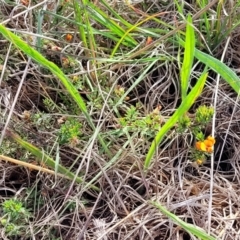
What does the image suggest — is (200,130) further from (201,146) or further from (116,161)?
(116,161)

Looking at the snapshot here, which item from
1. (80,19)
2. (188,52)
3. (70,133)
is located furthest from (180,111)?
(80,19)

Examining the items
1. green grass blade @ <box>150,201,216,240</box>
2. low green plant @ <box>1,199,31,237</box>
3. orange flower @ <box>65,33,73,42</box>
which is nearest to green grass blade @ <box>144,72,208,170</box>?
green grass blade @ <box>150,201,216,240</box>

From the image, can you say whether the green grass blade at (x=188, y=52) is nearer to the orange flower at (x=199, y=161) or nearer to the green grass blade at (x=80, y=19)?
the orange flower at (x=199, y=161)

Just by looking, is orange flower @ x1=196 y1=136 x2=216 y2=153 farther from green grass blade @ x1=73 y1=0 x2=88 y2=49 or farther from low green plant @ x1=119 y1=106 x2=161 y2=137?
green grass blade @ x1=73 y1=0 x2=88 y2=49

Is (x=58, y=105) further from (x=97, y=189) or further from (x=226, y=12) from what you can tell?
(x=226, y=12)

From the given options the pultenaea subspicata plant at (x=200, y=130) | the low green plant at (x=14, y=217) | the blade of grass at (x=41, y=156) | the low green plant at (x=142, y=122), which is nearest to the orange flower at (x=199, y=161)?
the pultenaea subspicata plant at (x=200, y=130)
